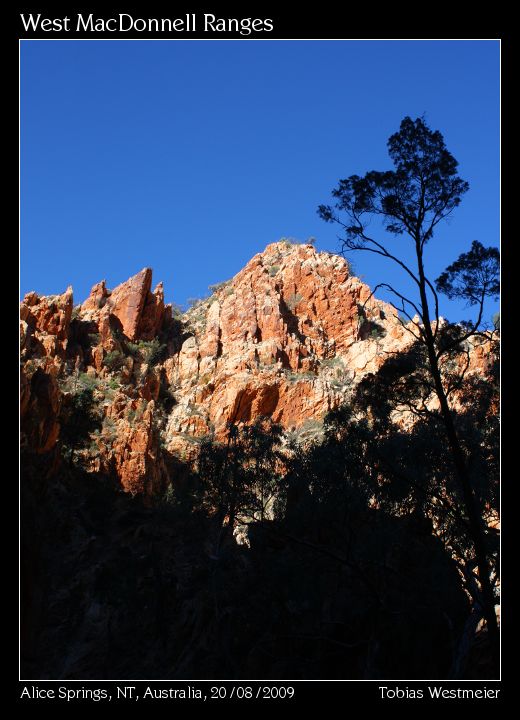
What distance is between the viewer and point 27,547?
41.9ft

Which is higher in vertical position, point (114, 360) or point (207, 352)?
point (207, 352)

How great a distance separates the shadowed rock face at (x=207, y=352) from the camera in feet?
132

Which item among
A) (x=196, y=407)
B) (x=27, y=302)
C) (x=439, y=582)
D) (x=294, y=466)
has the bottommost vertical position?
(x=439, y=582)

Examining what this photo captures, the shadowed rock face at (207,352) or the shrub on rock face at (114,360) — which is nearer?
the shadowed rock face at (207,352)

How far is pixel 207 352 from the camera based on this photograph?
5134 cm

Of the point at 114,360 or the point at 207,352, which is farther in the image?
the point at 207,352

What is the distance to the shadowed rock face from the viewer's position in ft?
132

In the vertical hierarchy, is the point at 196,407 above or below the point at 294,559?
above

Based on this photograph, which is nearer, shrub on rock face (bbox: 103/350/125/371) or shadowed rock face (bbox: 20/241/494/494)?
shadowed rock face (bbox: 20/241/494/494)
